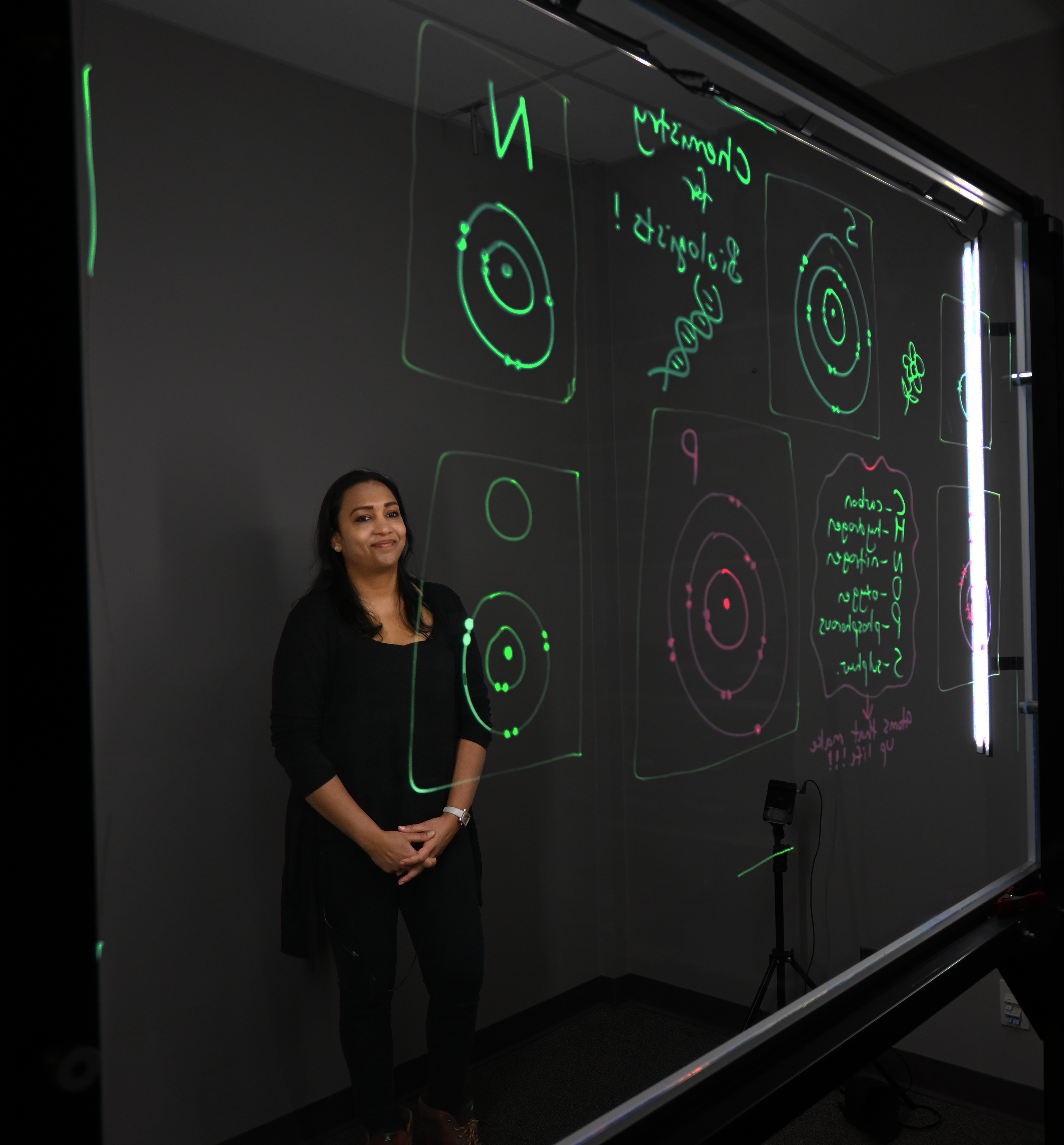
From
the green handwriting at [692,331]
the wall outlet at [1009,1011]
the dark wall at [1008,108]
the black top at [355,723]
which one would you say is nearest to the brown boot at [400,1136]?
the black top at [355,723]

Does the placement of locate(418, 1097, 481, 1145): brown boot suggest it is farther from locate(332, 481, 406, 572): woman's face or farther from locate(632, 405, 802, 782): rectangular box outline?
locate(332, 481, 406, 572): woman's face

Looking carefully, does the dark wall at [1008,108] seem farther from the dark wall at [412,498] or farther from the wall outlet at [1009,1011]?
the wall outlet at [1009,1011]

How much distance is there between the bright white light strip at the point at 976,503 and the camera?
196 centimetres

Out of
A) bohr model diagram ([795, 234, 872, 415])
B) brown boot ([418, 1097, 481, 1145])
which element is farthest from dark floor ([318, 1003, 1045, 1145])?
bohr model diagram ([795, 234, 872, 415])

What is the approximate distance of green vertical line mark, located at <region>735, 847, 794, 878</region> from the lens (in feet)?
4.46

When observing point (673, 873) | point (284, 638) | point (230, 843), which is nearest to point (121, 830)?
point (230, 843)

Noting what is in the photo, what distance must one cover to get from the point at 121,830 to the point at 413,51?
2.48 feet

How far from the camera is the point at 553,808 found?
3.45 ft

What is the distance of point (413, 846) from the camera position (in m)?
0.91

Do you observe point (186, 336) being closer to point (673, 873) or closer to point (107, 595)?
point (107, 595)

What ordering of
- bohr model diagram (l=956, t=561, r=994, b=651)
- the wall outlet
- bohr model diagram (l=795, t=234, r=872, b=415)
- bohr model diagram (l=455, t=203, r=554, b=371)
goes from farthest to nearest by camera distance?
the wall outlet, bohr model diagram (l=956, t=561, r=994, b=651), bohr model diagram (l=795, t=234, r=872, b=415), bohr model diagram (l=455, t=203, r=554, b=371)

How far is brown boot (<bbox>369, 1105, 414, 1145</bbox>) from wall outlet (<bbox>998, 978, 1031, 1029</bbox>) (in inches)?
79.3

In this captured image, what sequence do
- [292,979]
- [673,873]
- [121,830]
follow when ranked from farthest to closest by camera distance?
[673,873] < [292,979] < [121,830]

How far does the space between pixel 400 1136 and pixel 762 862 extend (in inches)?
27.2
